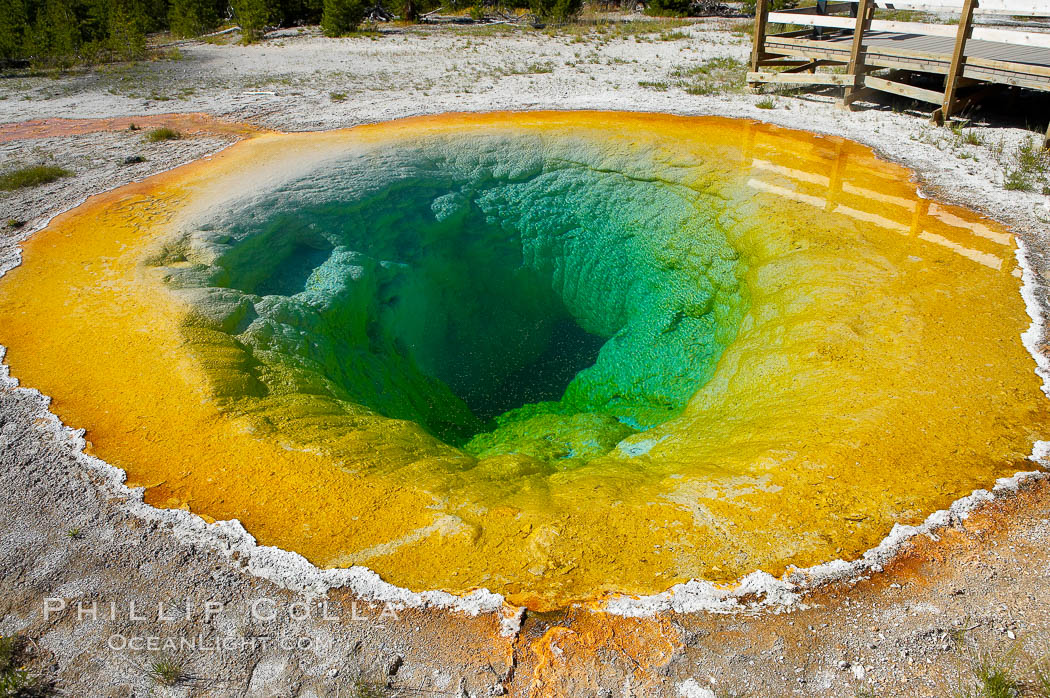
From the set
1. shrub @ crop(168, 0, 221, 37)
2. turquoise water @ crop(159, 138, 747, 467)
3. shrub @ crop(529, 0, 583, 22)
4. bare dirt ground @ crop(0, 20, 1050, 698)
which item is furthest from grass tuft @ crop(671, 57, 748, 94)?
shrub @ crop(168, 0, 221, 37)

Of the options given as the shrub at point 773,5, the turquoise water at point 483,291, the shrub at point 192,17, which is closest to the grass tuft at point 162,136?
the turquoise water at point 483,291

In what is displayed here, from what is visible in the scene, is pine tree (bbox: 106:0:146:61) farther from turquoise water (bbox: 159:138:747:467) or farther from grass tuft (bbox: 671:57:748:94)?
grass tuft (bbox: 671:57:748:94)

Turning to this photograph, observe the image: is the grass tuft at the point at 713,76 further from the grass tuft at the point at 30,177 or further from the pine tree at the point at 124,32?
the pine tree at the point at 124,32

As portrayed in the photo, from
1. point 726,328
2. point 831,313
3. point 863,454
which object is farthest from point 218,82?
point 863,454

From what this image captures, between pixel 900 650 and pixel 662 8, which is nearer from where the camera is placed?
pixel 900 650

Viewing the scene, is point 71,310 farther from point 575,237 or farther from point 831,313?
point 831,313

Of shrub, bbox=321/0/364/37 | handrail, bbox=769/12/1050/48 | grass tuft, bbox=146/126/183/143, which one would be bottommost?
grass tuft, bbox=146/126/183/143
